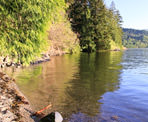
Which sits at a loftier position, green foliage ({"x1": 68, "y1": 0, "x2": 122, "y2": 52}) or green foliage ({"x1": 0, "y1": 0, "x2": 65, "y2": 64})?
green foliage ({"x1": 68, "y1": 0, "x2": 122, "y2": 52})

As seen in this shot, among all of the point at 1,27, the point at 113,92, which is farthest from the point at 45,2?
the point at 113,92

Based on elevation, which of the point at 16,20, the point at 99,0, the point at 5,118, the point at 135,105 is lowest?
the point at 135,105

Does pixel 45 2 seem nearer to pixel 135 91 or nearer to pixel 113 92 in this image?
pixel 113 92

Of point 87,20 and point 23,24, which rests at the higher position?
point 87,20

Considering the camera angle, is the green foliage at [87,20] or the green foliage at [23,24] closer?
the green foliage at [23,24]

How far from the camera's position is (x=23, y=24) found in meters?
8.32

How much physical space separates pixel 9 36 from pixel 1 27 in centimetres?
61

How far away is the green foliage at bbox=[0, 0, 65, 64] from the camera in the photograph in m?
7.58

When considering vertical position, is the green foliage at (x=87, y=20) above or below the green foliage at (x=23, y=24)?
above

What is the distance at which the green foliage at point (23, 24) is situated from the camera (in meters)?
7.58

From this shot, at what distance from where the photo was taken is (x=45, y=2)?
8000mm

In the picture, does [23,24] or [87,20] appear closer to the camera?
[23,24]

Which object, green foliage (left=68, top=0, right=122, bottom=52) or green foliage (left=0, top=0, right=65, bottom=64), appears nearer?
green foliage (left=0, top=0, right=65, bottom=64)

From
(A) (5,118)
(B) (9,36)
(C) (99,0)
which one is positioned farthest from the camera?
(C) (99,0)
